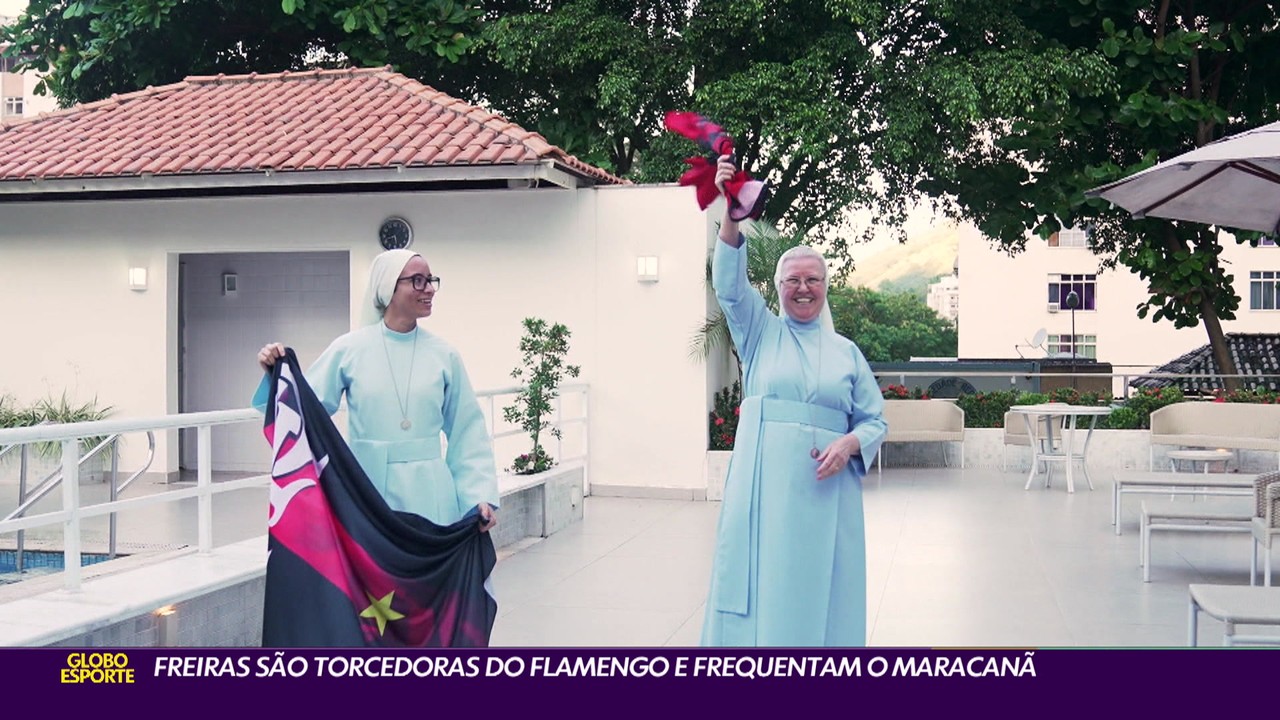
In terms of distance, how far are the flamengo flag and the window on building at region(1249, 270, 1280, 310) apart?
5824cm

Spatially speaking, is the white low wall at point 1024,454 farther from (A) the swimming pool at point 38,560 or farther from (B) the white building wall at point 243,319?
(A) the swimming pool at point 38,560

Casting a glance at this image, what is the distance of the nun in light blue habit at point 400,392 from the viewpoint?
447 centimetres

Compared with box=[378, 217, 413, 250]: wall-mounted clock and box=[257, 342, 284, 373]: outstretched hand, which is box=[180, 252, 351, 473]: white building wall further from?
box=[257, 342, 284, 373]: outstretched hand

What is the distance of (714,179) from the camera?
153 inches

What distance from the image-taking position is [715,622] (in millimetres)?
4391

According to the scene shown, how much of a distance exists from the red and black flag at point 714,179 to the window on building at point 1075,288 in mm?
56726

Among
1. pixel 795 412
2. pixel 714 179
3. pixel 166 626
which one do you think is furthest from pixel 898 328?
pixel 714 179

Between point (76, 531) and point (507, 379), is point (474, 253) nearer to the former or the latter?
point (507, 379)

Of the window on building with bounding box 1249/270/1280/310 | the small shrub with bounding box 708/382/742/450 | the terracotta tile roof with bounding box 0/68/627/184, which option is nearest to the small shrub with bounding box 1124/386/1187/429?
Result: the small shrub with bounding box 708/382/742/450

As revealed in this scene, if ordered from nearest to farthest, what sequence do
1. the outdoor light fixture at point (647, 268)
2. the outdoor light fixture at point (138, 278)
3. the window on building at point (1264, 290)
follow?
the outdoor light fixture at point (647, 268) < the outdoor light fixture at point (138, 278) < the window on building at point (1264, 290)

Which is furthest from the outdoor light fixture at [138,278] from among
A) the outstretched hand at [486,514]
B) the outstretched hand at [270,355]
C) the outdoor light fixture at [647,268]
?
the outstretched hand at [486,514]
